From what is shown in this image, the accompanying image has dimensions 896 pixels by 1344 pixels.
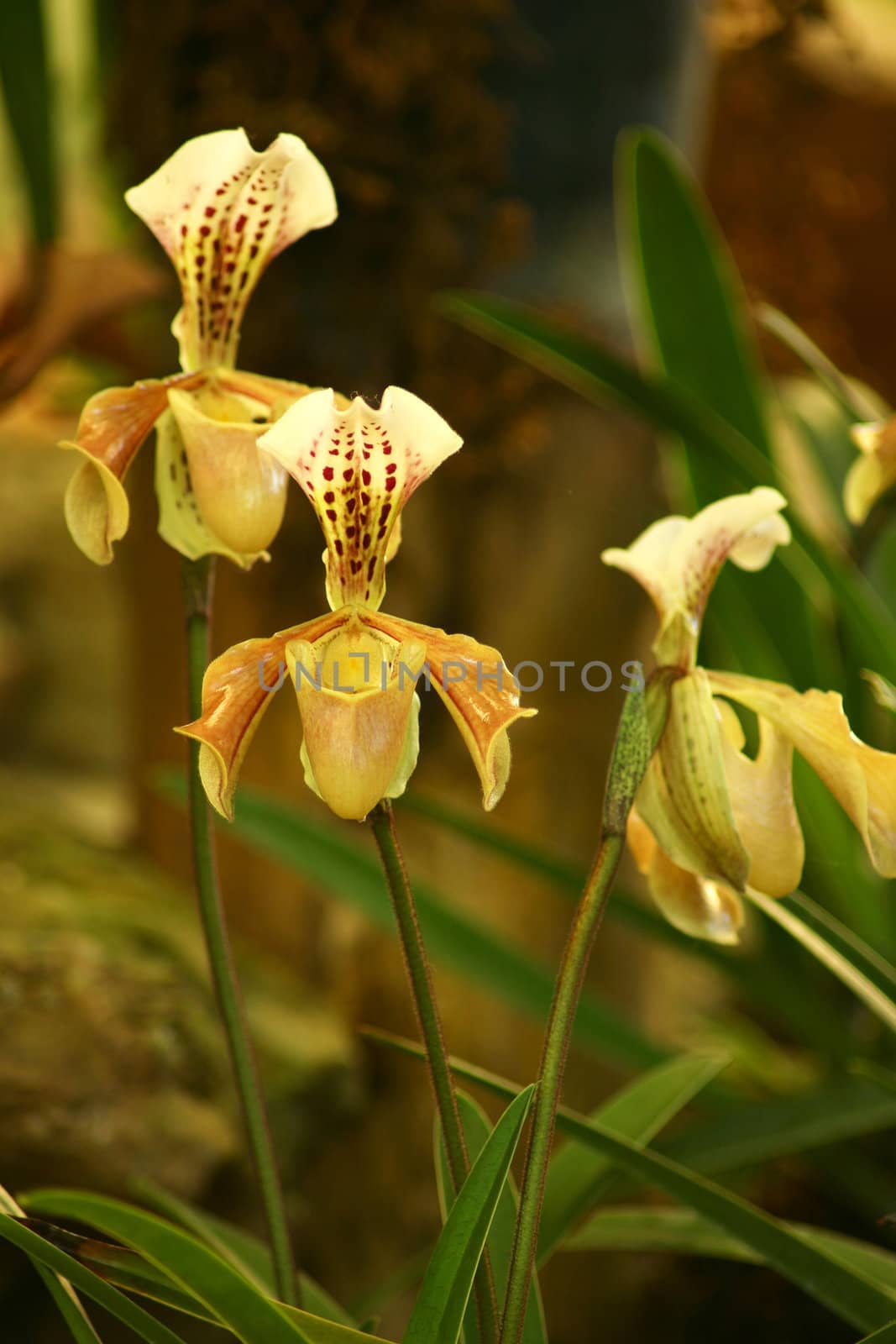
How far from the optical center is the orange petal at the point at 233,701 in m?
0.33

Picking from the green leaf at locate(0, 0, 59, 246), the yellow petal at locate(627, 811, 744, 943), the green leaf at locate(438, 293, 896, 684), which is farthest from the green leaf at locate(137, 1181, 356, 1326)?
the green leaf at locate(0, 0, 59, 246)

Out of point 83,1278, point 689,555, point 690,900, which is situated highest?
point 689,555

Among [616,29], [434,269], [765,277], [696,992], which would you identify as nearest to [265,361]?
[434,269]

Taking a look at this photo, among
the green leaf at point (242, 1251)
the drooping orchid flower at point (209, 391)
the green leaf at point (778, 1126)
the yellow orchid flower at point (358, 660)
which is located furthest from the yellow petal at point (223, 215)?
the green leaf at point (778, 1126)

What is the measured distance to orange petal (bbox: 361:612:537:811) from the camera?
33 cm

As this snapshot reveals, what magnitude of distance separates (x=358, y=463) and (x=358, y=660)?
2.3 inches

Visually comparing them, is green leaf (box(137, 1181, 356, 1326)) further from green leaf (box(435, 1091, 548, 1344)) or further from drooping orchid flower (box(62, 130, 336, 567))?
drooping orchid flower (box(62, 130, 336, 567))

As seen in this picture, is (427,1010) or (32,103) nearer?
(427,1010)

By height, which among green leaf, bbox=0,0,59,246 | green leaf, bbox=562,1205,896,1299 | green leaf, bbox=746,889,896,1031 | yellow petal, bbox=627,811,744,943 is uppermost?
green leaf, bbox=0,0,59,246

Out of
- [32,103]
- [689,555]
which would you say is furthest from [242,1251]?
[32,103]

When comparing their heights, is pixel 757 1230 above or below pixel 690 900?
below

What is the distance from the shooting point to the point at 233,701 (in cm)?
33

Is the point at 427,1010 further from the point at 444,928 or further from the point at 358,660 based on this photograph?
the point at 444,928

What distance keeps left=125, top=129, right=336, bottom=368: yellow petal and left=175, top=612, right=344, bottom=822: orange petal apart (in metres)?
0.13
